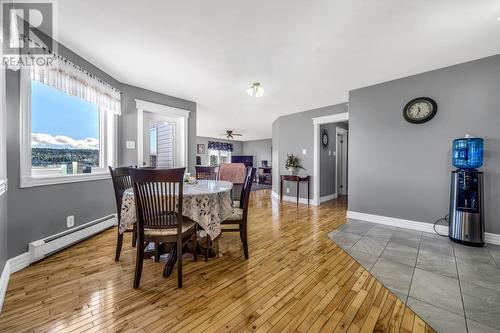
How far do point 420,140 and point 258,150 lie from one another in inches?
328

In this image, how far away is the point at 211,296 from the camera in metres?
1.55

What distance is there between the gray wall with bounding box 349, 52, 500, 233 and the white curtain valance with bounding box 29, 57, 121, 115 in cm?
401

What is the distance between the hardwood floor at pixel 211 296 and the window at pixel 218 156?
8.09 m

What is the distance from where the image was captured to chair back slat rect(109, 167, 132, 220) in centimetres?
200

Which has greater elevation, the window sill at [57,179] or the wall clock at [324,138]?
the wall clock at [324,138]

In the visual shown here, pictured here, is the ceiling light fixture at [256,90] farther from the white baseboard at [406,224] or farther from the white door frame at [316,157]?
the white baseboard at [406,224]

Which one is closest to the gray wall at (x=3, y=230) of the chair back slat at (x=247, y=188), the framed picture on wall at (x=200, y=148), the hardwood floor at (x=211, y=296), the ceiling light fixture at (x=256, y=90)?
the hardwood floor at (x=211, y=296)

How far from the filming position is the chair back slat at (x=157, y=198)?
154 centimetres

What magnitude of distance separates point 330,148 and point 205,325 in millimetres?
5099

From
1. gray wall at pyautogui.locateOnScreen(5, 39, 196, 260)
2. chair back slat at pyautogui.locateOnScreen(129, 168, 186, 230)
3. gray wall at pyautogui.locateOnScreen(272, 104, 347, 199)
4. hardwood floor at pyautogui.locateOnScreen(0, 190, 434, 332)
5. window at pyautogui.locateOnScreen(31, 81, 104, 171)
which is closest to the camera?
hardwood floor at pyautogui.locateOnScreen(0, 190, 434, 332)

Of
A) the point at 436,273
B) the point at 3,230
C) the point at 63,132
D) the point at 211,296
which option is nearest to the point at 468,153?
the point at 436,273

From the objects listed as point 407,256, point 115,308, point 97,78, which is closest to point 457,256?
point 407,256

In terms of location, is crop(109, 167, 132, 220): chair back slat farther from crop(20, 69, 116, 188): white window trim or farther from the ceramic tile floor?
the ceramic tile floor

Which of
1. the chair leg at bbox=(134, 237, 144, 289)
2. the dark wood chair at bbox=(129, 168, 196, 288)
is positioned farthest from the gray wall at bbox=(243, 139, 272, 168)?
the chair leg at bbox=(134, 237, 144, 289)
